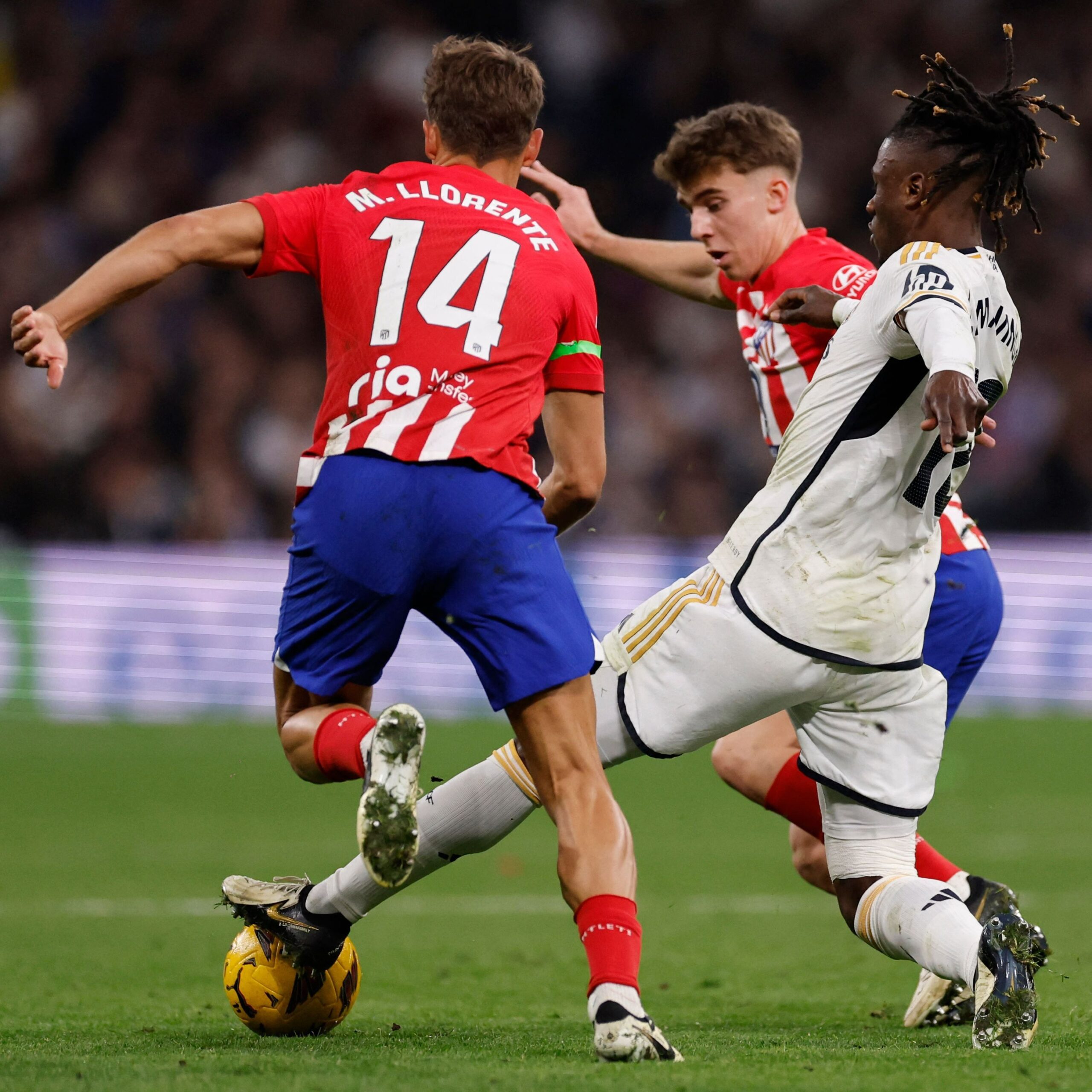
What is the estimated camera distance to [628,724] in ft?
12.4

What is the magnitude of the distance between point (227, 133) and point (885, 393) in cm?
1263

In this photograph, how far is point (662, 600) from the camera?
3.88 metres

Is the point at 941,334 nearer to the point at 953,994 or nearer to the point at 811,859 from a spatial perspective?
the point at 953,994

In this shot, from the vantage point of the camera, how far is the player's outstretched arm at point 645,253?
17.1ft

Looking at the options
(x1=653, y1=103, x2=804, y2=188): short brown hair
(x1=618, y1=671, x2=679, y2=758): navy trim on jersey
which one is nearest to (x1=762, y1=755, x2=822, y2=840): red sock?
(x1=618, y1=671, x2=679, y2=758): navy trim on jersey

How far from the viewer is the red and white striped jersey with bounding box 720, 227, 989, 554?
4473mm

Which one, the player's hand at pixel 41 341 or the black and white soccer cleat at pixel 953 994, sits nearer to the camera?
the player's hand at pixel 41 341

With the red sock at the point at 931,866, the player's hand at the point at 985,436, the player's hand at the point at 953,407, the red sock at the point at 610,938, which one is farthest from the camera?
the red sock at the point at 931,866

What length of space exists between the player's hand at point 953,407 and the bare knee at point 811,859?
6.01 ft

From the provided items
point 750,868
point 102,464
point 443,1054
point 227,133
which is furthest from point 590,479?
point 227,133

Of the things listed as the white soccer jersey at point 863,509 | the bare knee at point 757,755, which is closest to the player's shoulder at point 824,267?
the white soccer jersey at point 863,509

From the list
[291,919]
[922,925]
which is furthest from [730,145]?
[291,919]

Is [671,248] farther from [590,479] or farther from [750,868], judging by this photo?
[750,868]

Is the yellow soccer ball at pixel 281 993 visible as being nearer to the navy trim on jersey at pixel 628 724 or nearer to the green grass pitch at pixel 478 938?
the green grass pitch at pixel 478 938
